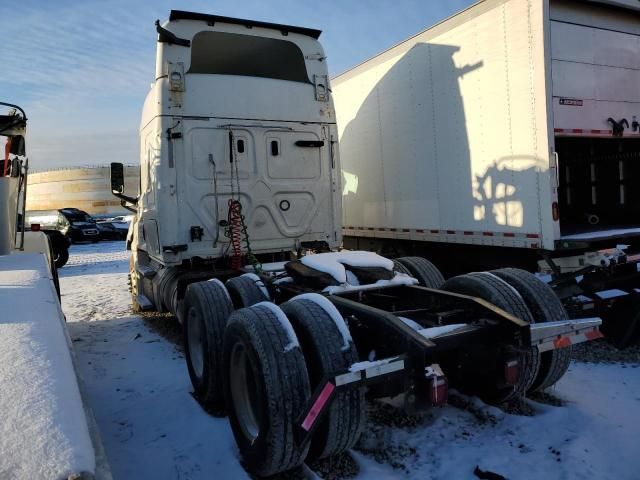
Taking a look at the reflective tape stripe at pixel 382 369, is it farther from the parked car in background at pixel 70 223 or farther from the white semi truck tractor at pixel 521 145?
the parked car in background at pixel 70 223

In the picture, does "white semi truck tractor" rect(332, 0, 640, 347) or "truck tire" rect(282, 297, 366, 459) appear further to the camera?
"white semi truck tractor" rect(332, 0, 640, 347)

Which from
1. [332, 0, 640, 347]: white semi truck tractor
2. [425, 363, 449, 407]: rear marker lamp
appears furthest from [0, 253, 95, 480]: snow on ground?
[332, 0, 640, 347]: white semi truck tractor

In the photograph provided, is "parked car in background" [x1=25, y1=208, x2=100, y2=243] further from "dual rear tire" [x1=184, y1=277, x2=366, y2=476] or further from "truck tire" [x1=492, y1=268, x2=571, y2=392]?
"truck tire" [x1=492, y1=268, x2=571, y2=392]

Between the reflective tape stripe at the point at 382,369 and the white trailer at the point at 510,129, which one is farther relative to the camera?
the white trailer at the point at 510,129

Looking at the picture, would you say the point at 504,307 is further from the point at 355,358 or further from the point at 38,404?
the point at 38,404

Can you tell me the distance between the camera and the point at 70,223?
23.6 m

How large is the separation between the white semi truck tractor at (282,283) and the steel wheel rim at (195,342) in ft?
0.06

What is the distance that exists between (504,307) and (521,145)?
8.39 ft

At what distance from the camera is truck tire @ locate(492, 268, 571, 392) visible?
356cm

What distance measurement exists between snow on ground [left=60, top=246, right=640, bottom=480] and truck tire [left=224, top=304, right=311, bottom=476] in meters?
0.27

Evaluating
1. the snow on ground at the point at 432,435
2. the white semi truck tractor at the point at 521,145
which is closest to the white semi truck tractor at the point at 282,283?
the snow on ground at the point at 432,435

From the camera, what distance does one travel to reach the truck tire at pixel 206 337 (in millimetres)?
3990

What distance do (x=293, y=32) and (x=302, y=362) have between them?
4.70 metres

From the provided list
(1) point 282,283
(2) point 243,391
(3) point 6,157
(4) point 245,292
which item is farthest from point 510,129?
(3) point 6,157
